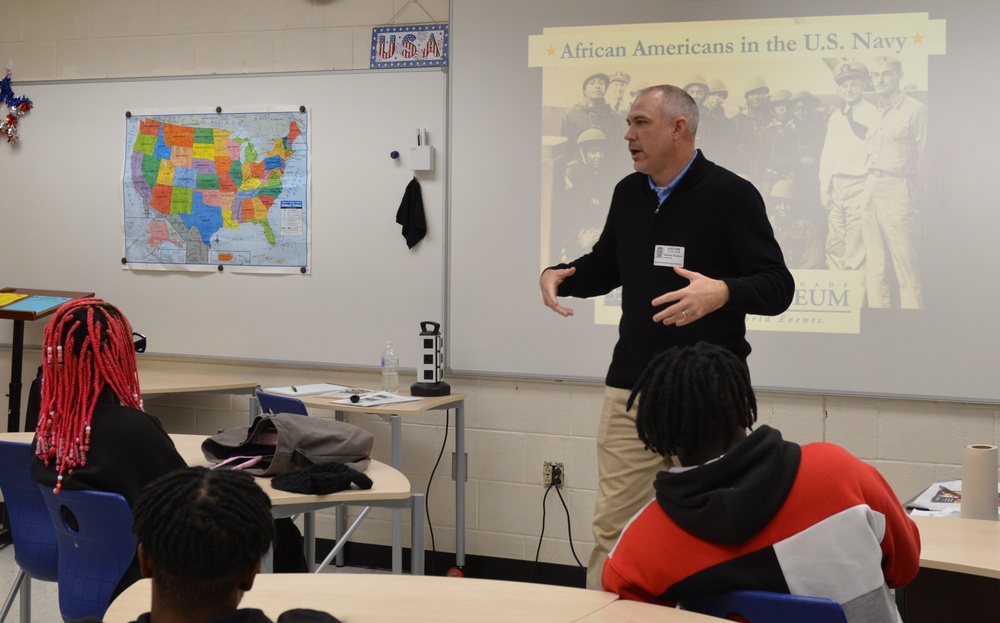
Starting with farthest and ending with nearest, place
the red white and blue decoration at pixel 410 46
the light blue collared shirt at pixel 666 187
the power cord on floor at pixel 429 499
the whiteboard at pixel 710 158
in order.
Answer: the power cord on floor at pixel 429 499 → the red white and blue decoration at pixel 410 46 → the whiteboard at pixel 710 158 → the light blue collared shirt at pixel 666 187

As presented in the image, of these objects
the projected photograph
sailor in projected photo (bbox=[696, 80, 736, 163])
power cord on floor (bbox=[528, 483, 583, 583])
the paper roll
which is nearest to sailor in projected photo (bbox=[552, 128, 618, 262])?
the projected photograph

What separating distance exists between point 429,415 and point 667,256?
6.56 ft

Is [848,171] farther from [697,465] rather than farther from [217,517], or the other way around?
[217,517]

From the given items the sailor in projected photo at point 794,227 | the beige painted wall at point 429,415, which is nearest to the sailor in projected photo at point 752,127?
the sailor in projected photo at point 794,227

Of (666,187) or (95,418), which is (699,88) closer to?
(666,187)

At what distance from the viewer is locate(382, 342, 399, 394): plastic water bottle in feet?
13.4

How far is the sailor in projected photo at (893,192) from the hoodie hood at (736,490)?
229 centimetres

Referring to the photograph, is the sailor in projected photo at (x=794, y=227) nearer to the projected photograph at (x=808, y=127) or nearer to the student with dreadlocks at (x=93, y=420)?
the projected photograph at (x=808, y=127)

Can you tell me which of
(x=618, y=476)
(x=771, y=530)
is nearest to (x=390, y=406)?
(x=618, y=476)

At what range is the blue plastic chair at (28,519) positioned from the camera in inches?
94.8

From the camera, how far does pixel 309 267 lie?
4.32 m

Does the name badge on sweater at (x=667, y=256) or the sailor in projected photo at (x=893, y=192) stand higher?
the sailor in projected photo at (x=893, y=192)

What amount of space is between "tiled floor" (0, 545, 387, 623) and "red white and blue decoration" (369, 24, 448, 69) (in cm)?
230

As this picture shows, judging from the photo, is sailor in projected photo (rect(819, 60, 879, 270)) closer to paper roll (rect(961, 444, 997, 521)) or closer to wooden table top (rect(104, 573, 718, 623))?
paper roll (rect(961, 444, 997, 521))
